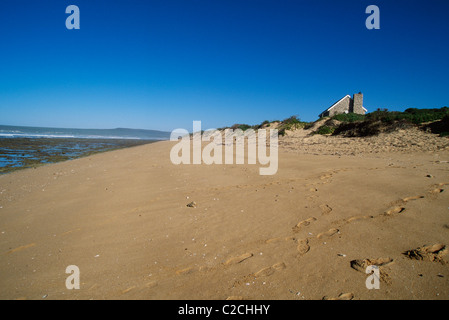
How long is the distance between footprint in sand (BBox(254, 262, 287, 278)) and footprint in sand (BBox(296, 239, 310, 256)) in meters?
0.33

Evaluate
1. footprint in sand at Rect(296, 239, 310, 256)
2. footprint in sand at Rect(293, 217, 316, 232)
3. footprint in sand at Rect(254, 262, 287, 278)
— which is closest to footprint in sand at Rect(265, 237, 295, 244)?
footprint in sand at Rect(296, 239, 310, 256)

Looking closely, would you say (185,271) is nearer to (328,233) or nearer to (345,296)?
(345,296)

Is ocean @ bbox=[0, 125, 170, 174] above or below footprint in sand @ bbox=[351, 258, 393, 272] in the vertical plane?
above

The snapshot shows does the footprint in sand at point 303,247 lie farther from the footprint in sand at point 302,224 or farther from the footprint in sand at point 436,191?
the footprint in sand at point 436,191

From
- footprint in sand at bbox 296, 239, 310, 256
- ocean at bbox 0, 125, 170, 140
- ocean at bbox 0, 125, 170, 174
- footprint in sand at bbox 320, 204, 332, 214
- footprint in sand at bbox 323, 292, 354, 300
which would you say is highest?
ocean at bbox 0, 125, 170, 140

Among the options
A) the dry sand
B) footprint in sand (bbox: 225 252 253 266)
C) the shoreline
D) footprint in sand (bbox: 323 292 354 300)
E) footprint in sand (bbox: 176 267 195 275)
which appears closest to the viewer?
footprint in sand (bbox: 323 292 354 300)

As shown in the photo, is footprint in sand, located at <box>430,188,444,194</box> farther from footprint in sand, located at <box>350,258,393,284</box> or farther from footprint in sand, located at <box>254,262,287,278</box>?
footprint in sand, located at <box>254,262,287,278</box>

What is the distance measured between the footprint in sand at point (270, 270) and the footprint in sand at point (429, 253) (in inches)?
55.2

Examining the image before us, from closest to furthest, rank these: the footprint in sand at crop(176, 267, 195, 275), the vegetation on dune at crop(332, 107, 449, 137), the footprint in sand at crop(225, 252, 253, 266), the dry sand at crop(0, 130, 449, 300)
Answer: the dry sand at crop(0, 130, 449, 300)
the footprint in sand at crop(176, 267, 195, 275)
the footprint in sand at crop(225, 252, 253, 266)
the vegetation on dune at crop(332, 107, 449, 137)

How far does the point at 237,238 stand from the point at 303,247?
892 millimetres

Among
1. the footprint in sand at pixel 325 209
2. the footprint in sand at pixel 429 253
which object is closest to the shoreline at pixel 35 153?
the footprint in sand at pixel 325 209

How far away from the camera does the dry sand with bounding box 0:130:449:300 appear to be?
2234mm
